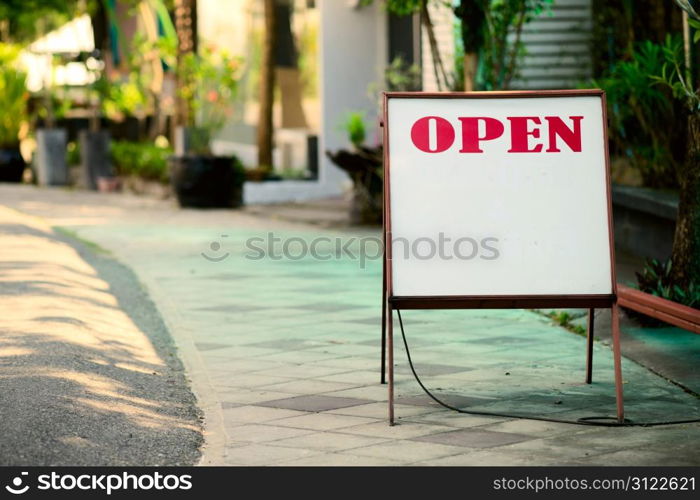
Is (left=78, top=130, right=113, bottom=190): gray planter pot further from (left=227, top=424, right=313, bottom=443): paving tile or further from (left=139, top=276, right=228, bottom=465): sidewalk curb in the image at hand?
(left=227, top=424, right=313, bottom=443): paving tile

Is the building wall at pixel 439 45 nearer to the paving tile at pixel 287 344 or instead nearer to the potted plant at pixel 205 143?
the potted plant at pixel 205 143

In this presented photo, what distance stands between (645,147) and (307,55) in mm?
13304

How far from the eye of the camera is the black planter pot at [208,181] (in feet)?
62.3

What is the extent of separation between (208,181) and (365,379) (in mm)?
11835

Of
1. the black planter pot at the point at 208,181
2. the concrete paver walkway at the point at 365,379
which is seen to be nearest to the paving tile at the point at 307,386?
the concrete paver walkway at the point at 365,379

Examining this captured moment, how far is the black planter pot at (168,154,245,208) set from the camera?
62.3 ft

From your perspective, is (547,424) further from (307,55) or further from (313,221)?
(307,55)

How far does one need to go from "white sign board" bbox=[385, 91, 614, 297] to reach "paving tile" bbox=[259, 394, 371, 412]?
890mm

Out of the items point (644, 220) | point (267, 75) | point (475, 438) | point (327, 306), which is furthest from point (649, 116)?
point (267, 75)

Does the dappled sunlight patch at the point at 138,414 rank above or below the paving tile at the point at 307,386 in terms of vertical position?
above

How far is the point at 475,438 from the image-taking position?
609 cm

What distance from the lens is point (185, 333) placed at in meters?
9.03

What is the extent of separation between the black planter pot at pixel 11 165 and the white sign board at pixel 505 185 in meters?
19.6
